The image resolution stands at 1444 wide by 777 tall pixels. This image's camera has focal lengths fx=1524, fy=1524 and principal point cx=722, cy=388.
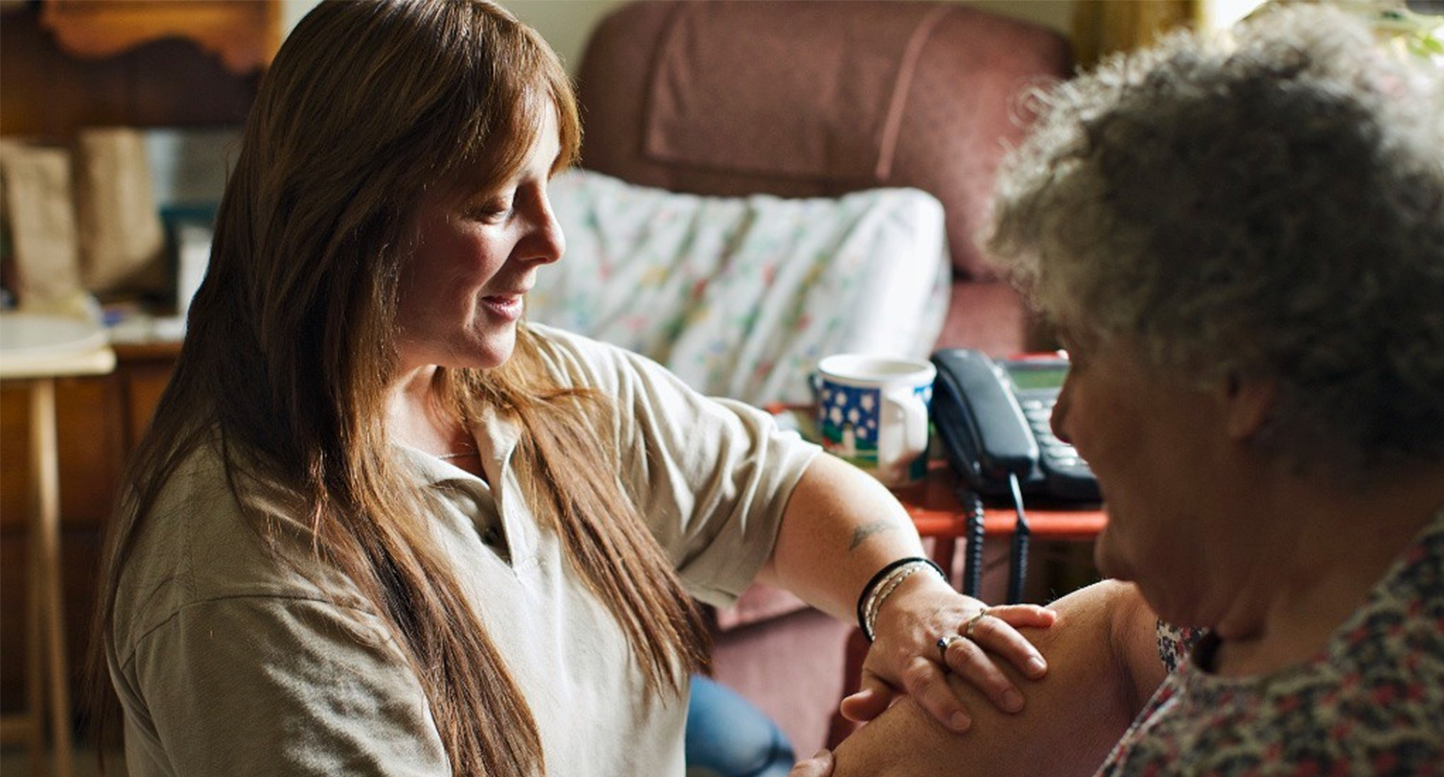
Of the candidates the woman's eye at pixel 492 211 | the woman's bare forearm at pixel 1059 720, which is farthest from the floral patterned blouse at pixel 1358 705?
the woman's eye at pixel 492 211

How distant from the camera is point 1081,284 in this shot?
0.78 metres

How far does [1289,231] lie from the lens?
705mm

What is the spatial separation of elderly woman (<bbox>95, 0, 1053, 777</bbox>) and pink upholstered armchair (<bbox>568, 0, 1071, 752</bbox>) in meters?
1.41

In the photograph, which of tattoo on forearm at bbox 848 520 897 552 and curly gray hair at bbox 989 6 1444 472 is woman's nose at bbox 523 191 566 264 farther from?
curly gray hair at bbox 989 6 1444 472

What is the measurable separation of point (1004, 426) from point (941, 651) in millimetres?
523

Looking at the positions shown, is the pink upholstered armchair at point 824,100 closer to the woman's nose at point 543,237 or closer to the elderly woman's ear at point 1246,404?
the woman's nose at point 543,237

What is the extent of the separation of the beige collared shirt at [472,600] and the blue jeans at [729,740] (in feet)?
0.74

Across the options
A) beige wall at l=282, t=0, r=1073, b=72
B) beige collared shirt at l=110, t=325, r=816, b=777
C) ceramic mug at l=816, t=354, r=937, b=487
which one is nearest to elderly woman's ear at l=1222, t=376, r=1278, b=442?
beige collared shirt at l=110, t=325, r=816, b=777

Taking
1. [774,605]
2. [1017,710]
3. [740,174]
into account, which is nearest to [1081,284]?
[1017,710]

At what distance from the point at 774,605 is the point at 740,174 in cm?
100

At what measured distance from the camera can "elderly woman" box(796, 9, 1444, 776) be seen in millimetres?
705

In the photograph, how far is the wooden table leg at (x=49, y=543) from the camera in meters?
2.39

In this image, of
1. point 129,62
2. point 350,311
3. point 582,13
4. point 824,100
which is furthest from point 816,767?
point 129,62

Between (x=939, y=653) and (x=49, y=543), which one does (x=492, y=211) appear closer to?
(x=939, y=653)
